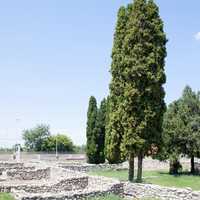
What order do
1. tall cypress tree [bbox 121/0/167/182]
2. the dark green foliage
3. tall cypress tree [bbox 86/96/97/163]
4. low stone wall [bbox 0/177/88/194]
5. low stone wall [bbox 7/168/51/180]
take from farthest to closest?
tall cypress tree [bbox 86/96/97/163]
the dark green foliage
low stone wall [bbox 7/168/51/180]
tall cypress tree [bbox 121/0/167/182]
low stone wall [bbox 0/177/88/194]

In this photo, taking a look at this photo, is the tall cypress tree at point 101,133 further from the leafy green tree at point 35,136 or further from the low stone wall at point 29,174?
the leafy green tree at point 35,136

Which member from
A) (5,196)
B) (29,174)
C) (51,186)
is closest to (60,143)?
(29,174)

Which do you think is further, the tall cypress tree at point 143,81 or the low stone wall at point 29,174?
the low stone wall at point 29,174

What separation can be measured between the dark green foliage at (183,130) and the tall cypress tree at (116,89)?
1069cm

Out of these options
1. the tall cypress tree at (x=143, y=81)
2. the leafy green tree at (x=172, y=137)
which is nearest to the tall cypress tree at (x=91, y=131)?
the leafy green tree at (x=172, y=137)

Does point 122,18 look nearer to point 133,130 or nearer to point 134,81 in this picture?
point 134,81

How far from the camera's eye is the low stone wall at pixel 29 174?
34.4m

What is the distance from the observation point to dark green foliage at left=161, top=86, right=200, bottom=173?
127 ft

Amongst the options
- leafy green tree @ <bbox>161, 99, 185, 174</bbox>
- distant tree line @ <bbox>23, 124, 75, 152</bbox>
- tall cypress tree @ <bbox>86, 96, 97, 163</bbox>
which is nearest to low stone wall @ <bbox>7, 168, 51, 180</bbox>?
leafy green tree @ <bbox>161, 99, 185, 174</bbox>

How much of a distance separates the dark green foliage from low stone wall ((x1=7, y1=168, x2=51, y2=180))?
9931 millimetres

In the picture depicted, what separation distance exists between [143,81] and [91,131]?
25691mm

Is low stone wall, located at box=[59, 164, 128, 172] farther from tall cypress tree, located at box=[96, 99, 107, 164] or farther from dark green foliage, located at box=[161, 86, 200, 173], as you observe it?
dark green foliage, located at box=[161, 86, 200, 173]

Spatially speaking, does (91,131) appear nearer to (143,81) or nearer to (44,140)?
(143,81)

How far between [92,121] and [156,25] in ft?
86.9
